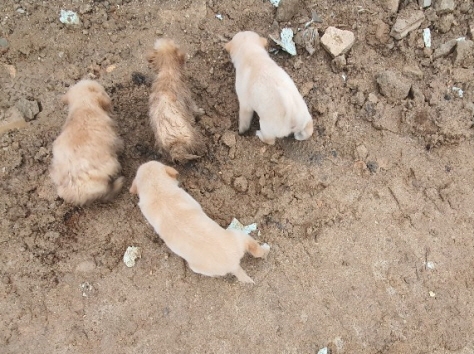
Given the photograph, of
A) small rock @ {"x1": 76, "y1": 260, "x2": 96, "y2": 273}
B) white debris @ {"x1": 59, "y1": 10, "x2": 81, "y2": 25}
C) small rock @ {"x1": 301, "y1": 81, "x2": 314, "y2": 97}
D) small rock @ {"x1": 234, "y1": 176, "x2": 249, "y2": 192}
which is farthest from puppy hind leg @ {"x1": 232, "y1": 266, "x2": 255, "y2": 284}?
white debris @ {"x1": 59, "y1": 10, "x2": 81, "y2": 25}

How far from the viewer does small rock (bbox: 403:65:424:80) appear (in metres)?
5.10

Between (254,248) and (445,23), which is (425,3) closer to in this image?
(445,23)

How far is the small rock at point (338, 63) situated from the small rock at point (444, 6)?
3.95ft

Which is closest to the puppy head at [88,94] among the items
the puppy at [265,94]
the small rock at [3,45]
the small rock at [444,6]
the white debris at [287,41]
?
the small rock at [3,45]

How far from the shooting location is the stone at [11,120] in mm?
5094

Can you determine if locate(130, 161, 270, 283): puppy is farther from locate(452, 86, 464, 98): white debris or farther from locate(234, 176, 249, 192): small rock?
locate(452, 86, 464, 98): white debris

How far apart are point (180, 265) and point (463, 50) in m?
3.78

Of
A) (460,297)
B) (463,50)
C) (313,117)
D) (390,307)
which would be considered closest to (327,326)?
(390,307)

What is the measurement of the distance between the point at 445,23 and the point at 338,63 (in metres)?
1.29

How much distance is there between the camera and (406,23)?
17.0 feet

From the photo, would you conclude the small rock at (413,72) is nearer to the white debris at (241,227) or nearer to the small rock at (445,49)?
the small rock at (445,49)

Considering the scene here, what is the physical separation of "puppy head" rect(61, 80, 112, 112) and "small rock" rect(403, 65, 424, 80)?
3225 millimetres

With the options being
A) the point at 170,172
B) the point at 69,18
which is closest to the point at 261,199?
the point at 170,172

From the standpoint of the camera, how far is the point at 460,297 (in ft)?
14.4
